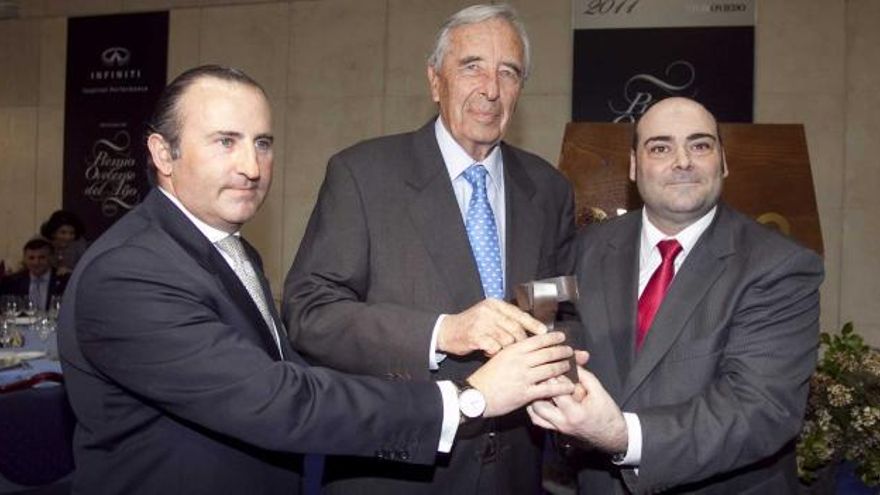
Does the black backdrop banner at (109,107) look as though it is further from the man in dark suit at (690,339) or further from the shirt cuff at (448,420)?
the shirt cuff at (448,420)

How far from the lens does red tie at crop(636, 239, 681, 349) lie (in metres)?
2.20

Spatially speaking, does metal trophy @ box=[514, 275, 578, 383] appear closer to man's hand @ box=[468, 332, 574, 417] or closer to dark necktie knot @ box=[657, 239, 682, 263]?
man's hand @ box=[468, 332, 574, 417]

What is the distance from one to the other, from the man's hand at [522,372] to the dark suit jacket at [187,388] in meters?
0.14

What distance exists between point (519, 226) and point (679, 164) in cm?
46

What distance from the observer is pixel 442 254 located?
2.18m

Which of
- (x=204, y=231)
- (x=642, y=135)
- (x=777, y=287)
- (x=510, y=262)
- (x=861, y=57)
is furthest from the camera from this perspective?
(x=861, y=57)

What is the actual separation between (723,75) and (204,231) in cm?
589

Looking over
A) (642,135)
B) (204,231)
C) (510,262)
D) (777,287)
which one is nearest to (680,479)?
(777,287)

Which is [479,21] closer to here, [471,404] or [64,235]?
[471,404]

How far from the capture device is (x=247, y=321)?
5.82 ft

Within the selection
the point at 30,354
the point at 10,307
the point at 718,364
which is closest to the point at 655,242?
the point at 718,364

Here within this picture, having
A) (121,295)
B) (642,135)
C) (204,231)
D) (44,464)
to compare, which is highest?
(642,135)

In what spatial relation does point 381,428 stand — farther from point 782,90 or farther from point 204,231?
point 782,90

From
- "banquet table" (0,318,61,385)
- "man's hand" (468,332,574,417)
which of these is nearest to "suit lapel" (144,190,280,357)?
"man's hand" (468,332,574,417)
